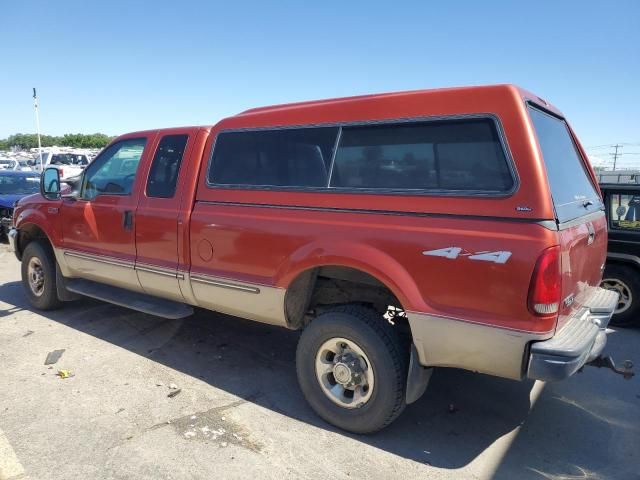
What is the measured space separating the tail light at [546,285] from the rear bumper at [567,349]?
0.18 metres

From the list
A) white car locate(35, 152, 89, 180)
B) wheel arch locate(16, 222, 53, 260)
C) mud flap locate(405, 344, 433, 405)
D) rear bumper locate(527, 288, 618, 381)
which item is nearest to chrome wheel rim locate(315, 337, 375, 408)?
mud flap locate(405, 344, 433, 405)

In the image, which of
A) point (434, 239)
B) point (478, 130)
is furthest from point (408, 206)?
point (478, 130)

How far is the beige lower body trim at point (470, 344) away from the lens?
8.25 ft

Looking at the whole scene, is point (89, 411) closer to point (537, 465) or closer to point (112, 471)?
point (112, 471)

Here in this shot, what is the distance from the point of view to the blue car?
32.5 feet

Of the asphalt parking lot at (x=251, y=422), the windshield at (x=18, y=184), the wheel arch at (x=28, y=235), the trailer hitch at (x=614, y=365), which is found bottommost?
the asphalt parking lot at (x=251, y=422)

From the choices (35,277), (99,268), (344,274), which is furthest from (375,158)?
(35,277)

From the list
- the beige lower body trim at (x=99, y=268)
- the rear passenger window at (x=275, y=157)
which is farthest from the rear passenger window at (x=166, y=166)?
the beige lower body trim at (x=99, y=268)

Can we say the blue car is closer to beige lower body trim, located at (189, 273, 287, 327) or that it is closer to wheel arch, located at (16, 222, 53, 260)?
wheel arch, located at (16, 222, 53, 260)

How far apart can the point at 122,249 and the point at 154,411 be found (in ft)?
5.56

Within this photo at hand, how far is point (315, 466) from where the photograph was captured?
2844 mm

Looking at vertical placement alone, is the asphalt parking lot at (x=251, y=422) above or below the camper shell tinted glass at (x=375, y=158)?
below

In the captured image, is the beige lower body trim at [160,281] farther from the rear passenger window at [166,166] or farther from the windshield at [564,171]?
the windshield at [564,171]

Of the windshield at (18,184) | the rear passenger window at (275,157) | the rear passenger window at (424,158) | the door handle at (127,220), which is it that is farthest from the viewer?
the windshield at (18,184)
